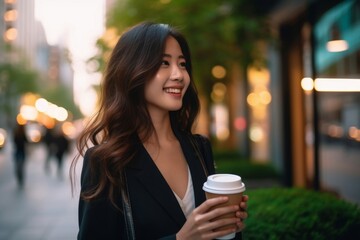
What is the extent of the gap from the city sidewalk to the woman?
8.06ft

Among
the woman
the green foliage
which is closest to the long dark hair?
the woman

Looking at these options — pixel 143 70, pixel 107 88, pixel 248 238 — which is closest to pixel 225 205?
pixel 143 70

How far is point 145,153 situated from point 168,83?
1.28 ft

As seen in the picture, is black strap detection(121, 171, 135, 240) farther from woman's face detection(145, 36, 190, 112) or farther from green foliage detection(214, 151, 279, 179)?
green foliage detection(214, 151, 279, 179)

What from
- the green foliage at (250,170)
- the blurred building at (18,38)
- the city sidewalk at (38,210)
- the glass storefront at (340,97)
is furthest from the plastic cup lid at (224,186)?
the blurred building at (18,38)

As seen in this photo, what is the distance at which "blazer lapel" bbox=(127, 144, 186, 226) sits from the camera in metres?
1.78

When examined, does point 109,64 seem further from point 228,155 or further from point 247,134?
point 247,134

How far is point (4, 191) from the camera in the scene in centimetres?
1009

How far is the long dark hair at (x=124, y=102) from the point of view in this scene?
181cm

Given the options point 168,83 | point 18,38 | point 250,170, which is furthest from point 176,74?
point 18,38

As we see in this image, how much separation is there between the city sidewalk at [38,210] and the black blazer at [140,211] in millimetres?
2555

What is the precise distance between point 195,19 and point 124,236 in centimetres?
608

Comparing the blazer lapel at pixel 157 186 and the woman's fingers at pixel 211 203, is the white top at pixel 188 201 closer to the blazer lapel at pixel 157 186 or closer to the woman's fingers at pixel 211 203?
the blazer lapel at pixel 157 186

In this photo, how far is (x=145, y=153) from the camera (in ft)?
6.32
